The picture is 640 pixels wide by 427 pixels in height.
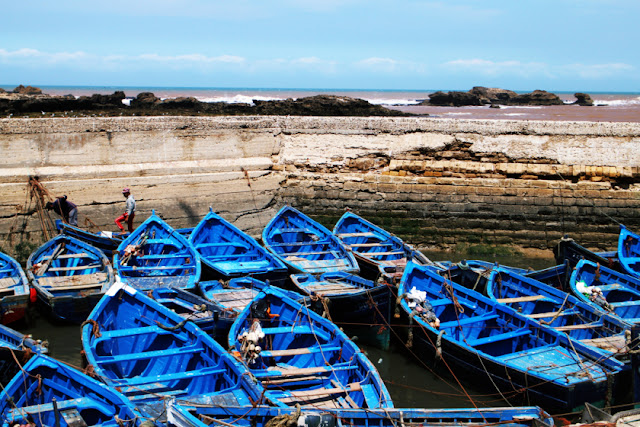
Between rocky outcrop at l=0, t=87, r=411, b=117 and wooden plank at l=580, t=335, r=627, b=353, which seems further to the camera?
rocky outcrop at l=0, t=87, r=411, b=117

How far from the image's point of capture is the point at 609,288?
10.9 meters

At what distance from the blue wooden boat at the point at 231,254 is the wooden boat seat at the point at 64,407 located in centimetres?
495

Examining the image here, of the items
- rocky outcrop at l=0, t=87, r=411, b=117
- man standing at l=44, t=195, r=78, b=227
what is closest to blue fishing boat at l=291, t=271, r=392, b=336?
man standing at l=44, t=195, r=78, b=227

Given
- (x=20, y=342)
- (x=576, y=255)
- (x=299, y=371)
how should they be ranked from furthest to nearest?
(x=576, y=255)
(x=20, y=342)
(x=299, y=371)

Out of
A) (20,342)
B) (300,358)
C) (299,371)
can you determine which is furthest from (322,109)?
(20,342)

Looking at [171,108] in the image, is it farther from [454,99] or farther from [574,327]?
[454,99]

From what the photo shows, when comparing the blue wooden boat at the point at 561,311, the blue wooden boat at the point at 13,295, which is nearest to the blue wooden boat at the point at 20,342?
the blue wooden boat at the point at 13,295

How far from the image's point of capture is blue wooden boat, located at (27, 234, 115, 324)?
9859 mm

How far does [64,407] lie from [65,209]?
760 cm

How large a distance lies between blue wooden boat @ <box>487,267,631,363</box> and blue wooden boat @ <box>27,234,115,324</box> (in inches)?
288

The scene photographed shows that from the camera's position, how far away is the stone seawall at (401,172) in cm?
1473

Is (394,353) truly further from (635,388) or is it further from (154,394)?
(154,394)

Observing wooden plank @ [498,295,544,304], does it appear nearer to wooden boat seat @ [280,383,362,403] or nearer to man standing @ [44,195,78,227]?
wooden boat seat @ [280,383,362,403]

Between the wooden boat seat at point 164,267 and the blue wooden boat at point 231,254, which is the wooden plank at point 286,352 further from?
the wooden boat seat at point 164,267
